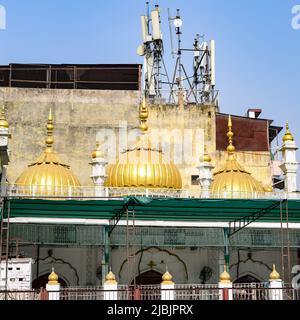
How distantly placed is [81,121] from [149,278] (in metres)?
11.0

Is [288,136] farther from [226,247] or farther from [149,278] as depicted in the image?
[149,278]

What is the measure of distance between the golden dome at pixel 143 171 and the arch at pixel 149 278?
3180mm

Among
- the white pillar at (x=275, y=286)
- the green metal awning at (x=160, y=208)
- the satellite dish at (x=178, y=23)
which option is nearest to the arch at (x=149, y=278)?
the green metal awning at (x=160, y=208)

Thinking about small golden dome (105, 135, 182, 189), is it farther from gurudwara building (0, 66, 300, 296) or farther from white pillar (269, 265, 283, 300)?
white pillar (269, 265, 283, 300)

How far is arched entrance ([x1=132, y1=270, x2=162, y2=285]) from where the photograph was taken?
29.5 meters

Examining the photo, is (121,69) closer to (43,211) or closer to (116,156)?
(116,156)

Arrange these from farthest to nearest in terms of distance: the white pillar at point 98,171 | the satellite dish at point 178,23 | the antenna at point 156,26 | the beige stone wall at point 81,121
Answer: the satellite dish at point 178,23 → the antenna at point 156,26 → the beige stone wall at point 81,121 → the white pillar at point 98,171

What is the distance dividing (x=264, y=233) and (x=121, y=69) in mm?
14596

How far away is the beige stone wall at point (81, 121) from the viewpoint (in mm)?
37844

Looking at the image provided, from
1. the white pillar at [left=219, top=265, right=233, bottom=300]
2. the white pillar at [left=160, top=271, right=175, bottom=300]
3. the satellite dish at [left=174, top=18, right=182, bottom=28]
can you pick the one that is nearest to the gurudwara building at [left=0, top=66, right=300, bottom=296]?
the white pillar at [left=160, top=271, right=175, bottom=300]

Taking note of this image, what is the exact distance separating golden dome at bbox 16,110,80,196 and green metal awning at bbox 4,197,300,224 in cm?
199

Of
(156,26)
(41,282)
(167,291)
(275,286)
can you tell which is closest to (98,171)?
(41,282)

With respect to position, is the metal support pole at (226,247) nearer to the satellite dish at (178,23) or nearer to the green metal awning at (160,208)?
the green metal awning at (160,208)
